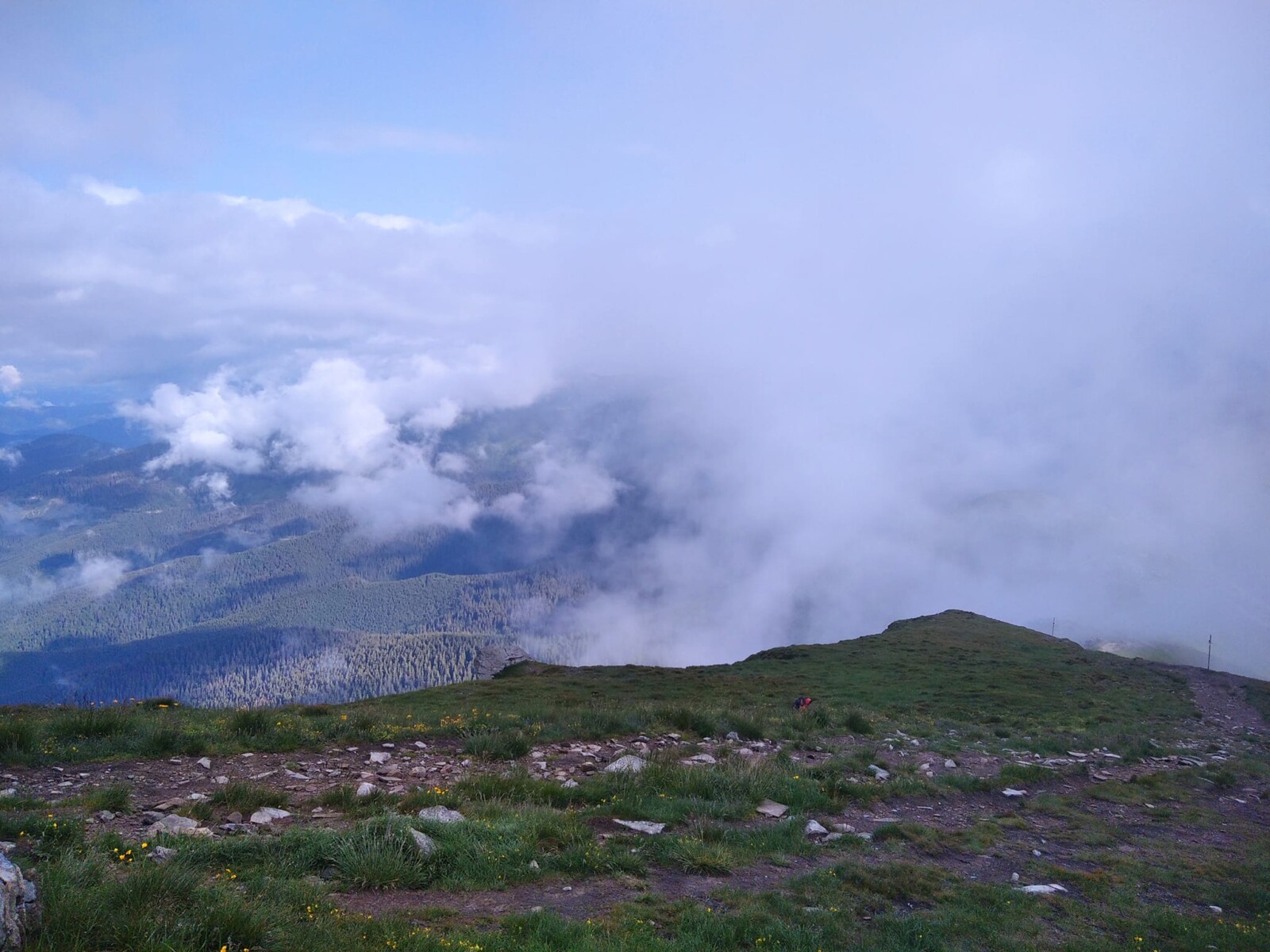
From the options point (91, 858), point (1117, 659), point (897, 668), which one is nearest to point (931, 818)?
point (91, 858)

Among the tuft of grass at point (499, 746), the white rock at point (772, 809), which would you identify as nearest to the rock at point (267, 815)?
the tuft of grass at point (499, 746)

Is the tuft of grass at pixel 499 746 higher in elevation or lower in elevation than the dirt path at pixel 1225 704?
lower

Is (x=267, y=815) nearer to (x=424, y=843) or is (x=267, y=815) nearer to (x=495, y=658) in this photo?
(x=424, y=843)

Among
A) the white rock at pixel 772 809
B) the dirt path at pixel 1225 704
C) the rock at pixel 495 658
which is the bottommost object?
the rock at pixel 495 658

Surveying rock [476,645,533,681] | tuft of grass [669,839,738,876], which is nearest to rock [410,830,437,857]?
tuft of grass [669,839,738,876]

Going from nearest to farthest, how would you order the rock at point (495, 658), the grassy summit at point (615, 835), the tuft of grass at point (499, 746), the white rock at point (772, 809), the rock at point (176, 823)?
the grassy summit at point (615, 835) → the rock at point (176, 823) → the white rock at point (772, 809) → the tuft of grass at point (499, 746) → the rock at point (495, 658)

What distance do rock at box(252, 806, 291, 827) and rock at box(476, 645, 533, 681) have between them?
45892 mm

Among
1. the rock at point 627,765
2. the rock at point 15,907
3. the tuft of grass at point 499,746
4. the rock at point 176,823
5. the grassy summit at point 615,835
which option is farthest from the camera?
the tuft of grass at point 499,746

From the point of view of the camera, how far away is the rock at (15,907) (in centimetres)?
534

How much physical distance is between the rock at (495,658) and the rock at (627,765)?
42377mm

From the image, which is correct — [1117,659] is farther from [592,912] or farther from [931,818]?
[592,912]

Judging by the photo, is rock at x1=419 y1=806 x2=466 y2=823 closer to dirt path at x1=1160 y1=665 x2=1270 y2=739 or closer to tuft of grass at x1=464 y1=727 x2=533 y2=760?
tuft of grass at x1=464 y1=727 x2=533 y2=760

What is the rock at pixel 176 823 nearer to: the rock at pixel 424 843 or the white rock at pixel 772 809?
the rock at pixel 424 843

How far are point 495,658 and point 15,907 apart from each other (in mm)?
55225
